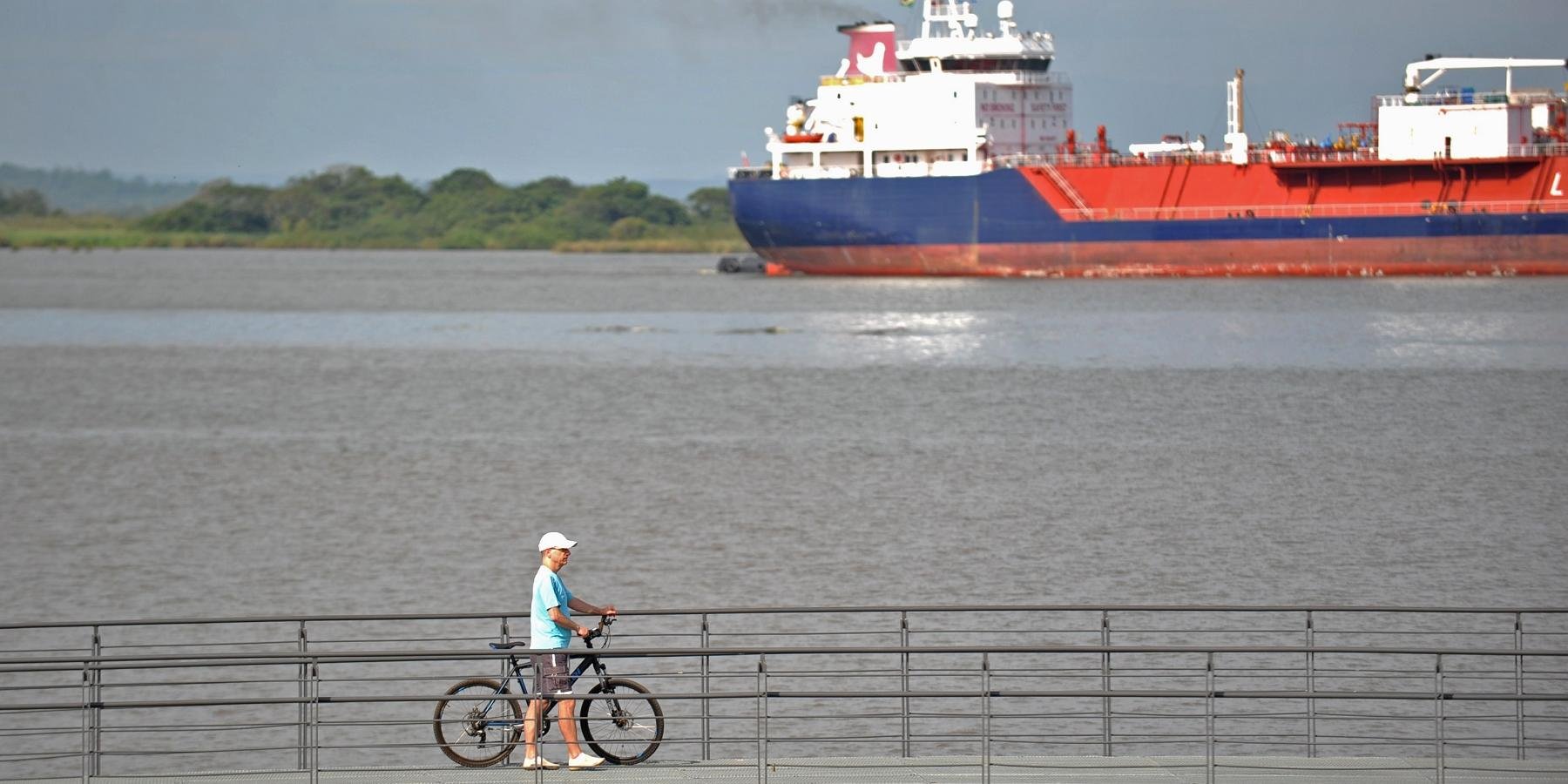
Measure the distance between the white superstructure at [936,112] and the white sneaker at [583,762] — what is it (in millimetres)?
55351

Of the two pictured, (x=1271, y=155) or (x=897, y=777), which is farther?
(x=1271, y=155)

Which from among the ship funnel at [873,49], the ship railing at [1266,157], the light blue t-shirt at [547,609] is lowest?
the light blue t-shirt at [547,609]

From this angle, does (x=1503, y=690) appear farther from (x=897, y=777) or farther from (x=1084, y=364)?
(x=1084, y=364)

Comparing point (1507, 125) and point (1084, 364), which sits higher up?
point (1507, 125)

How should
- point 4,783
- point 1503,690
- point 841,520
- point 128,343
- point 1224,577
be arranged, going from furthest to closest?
point 128,343
point 841,520
point 1224,577
point 1503,690
point 4,783

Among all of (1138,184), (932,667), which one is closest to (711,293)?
(1138,184)

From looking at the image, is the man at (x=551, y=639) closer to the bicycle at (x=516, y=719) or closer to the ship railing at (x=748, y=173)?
the bicycle at (x=516, y=719)

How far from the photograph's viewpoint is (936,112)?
67562 millimetres

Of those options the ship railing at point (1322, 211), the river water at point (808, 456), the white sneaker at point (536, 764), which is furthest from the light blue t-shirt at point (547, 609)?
the ship railing at point (1322, 211)

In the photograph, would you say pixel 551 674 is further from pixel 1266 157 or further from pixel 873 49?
pixel 873 49

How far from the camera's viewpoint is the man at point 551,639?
10.1 m

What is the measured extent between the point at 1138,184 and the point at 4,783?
55.4m

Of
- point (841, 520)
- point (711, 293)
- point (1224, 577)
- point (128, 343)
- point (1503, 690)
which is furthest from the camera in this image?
point (711, 293)

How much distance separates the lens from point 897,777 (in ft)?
33.6
